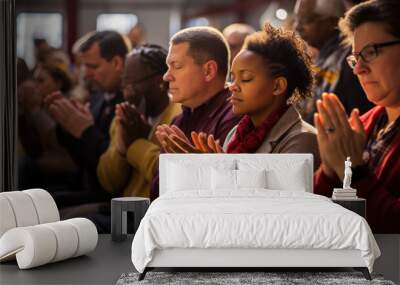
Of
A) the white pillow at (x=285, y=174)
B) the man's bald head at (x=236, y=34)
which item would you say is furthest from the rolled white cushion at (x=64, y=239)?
the man's bald head at (x=236, y=34)

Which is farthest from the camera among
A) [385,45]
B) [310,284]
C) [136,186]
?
[136,186]

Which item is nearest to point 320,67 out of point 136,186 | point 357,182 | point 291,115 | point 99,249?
point 291,115

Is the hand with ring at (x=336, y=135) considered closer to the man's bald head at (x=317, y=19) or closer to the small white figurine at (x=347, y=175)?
the small white figurine at (x=347, y=175)

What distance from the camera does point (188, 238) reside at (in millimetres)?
5242

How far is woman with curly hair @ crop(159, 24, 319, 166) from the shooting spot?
24.2ft

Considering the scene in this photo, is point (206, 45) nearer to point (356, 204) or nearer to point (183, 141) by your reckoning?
point (183, 141)

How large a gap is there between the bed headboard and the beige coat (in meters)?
0.17

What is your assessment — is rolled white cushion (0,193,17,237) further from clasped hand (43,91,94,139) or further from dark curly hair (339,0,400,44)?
dark curly hair (339,0,400,44)

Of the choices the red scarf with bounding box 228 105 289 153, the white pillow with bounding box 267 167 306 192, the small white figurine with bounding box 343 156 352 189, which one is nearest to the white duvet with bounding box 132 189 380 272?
the white pillow with bounding box 267 167 306 192

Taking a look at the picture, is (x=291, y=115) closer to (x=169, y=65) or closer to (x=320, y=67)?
(x=320, y=67)

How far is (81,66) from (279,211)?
3248 mm

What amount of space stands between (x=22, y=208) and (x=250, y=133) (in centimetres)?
253

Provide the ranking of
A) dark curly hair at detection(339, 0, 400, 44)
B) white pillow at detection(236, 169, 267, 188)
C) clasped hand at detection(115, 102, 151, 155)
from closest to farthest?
white pillow at detection(236, 169, 267, 188)
dark curly hair at detection(339, 0, 400, 44)
clasped hand at detection(115, 102, 151, 155)

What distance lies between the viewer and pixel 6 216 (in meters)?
5.91
